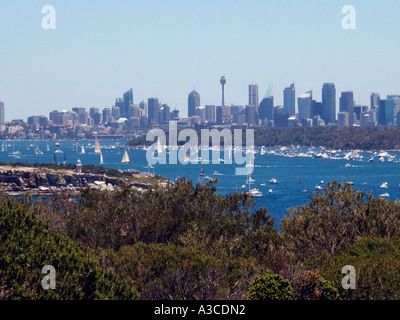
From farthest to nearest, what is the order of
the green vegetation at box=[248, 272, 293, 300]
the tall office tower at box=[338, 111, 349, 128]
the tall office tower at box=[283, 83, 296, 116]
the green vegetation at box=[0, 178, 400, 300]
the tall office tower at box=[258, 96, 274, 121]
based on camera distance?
the tall office tower at box=[283, 83, 296, 116] < the tall office tower at box=[258, 96, 274, 121] < the tall office tower at box=[338, 111, 349, 128] < the green vegetation at box=[0, 178, 400, 300] < the green vegetation at box=[248, 272, 293, 300]

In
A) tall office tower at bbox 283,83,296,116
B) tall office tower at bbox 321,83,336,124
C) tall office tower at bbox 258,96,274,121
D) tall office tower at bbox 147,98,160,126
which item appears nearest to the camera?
tall office tower at bbox 321,83,336,124

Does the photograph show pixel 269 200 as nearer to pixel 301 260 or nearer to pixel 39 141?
pixel 301 260

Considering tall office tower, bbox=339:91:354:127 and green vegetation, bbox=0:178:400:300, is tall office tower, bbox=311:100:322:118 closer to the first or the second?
tall office tower, bbox=339:91:354:127

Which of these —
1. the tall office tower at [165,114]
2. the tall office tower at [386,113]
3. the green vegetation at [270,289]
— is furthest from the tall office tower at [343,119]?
the green vegetation at [270,289]

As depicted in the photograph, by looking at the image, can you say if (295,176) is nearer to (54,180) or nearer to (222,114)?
(54,180)

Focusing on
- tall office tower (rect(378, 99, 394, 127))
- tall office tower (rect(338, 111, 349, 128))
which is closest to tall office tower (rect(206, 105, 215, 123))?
tall office tower (rect(338, 111, 349, 128))

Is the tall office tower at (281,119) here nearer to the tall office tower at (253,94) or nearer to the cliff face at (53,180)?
the tall office tower at (253,94)
